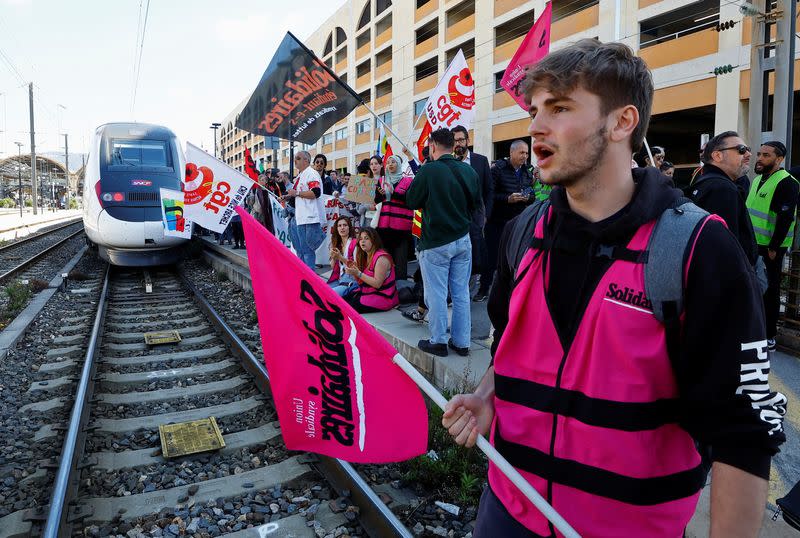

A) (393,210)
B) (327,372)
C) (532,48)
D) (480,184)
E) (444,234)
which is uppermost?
(532,48)

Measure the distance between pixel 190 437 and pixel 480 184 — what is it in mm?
3776

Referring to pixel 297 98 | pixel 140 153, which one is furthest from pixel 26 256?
pixel 297 98

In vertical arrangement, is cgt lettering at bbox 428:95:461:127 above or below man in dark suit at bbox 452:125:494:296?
above

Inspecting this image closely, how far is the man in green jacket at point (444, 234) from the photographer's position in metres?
4.93

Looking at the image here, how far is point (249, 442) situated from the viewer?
4.31 metres

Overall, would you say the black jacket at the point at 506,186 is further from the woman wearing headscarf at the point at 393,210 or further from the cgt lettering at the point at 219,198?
the cgt lettering at the point at 219,198

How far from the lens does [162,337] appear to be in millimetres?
7273

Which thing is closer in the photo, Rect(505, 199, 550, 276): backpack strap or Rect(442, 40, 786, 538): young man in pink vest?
Rect(442, 40, 786, 538): young man in pink vest

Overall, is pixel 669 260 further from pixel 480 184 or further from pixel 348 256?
pixel 348 256

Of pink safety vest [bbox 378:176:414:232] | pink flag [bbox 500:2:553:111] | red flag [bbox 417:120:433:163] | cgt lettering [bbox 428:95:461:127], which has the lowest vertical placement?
pink safety vest [bbox 378:176:414:232]

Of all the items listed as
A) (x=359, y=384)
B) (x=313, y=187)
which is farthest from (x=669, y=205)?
(x=313, y=187)

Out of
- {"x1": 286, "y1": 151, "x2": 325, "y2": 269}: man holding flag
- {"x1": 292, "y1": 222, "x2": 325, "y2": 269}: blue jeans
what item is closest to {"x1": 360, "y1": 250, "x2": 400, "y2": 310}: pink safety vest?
{"x1": 286, "y1": 151, "x2": 325, "y2": 269}: man holding flag

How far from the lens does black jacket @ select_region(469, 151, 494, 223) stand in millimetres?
6438

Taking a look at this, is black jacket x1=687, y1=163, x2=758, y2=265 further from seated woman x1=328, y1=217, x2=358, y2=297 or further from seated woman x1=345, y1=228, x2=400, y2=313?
seated woman x1=328, y1=217, x2=358, y2=297
